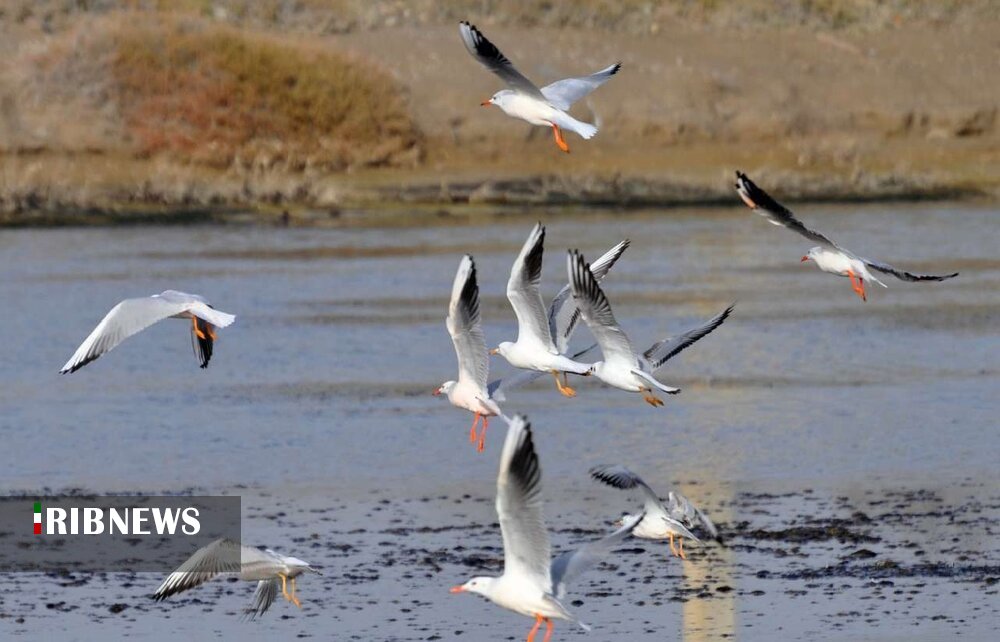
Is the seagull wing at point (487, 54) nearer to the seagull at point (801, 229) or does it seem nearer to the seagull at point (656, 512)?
the seagull at point (801, 229)

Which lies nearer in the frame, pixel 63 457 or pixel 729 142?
pixel 63 457

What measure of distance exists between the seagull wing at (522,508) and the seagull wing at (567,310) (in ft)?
7.61

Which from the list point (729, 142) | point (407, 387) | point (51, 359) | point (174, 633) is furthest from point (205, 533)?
point (729, 142)

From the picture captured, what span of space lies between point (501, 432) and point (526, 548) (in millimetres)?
6822

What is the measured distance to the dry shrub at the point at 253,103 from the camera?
1293 inches

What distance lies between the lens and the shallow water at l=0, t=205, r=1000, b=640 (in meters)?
11.0

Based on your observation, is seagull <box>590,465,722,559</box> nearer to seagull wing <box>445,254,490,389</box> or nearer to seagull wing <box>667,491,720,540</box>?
seagull wing <box>667,491,720,540</box>

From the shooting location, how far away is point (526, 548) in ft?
28.9

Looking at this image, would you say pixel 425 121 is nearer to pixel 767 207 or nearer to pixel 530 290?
pixel 767 207

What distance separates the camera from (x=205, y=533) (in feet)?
42.0

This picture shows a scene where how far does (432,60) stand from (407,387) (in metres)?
18.5

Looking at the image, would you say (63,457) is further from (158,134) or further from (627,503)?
(158,134)

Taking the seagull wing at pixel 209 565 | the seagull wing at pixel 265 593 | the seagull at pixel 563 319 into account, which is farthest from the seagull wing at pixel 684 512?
the seagull wing at pixel 209 565

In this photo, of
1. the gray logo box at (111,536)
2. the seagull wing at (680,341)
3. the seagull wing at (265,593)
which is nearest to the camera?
the seagull wing at (265,593)
